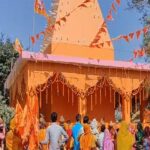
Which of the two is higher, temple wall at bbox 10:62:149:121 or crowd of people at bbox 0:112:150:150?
temple wall at bbox 10:62:149:121

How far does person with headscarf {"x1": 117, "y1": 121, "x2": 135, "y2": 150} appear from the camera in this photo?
37.3 feet

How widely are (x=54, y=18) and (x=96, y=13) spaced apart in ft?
6.24

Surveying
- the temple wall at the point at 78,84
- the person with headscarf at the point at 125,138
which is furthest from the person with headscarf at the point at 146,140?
the temple wall at the point at 78,84

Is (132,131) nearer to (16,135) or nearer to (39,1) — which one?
(16,135)

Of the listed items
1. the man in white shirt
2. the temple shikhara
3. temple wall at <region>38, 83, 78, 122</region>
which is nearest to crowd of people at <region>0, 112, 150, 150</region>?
the man in white shirt

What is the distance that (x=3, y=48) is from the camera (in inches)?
923

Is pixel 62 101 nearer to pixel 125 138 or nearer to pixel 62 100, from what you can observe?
pixel 62 100

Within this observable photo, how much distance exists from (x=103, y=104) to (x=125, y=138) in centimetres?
764

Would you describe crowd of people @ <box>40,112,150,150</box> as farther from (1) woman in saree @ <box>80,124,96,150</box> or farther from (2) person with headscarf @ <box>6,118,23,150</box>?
(2) person with headscarf @ <box>6,118,23,150</box>

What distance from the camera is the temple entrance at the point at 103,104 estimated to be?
18622 millimetres

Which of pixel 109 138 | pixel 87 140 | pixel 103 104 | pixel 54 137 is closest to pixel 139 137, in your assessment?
pixel 109 138

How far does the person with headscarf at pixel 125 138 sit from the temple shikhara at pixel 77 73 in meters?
3.09

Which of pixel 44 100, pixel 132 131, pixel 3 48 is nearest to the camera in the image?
pixel 132 131

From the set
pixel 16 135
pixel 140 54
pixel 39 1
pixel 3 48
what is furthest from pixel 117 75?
pixel 3 48
